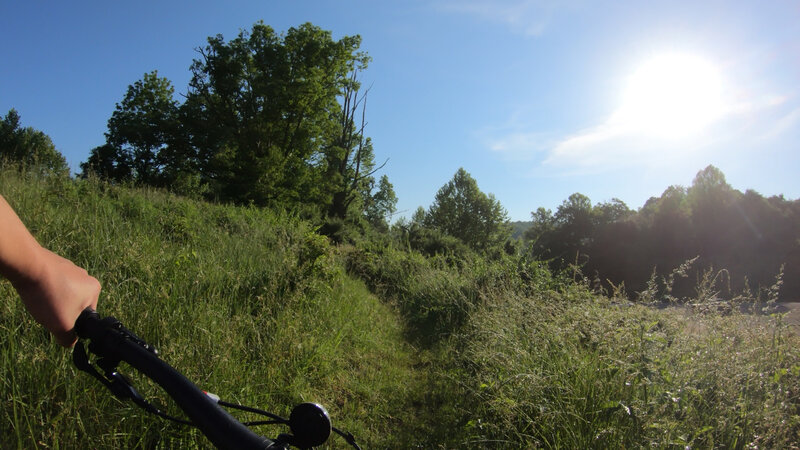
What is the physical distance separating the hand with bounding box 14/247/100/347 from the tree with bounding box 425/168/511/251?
151 feet

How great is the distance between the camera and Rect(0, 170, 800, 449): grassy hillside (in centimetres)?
232

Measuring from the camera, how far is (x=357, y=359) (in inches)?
189

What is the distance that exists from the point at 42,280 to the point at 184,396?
0.36m

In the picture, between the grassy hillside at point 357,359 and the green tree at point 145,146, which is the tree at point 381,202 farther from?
the grassy hillside at point 357,359

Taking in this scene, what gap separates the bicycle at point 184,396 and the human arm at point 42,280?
3 centimetres

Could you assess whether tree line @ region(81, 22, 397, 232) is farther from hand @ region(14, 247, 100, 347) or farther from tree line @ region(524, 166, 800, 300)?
hand @ region(14, 247, 100, 347)

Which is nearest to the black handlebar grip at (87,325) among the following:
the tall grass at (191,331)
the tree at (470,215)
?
the tall grass at (191,331)

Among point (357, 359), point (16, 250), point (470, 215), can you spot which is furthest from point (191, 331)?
point (470, 215)

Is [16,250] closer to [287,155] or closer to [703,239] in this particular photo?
[703,239]

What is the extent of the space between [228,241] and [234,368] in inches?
126

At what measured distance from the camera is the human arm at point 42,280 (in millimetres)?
629

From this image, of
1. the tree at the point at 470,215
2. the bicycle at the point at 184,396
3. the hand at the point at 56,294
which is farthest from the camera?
the tree at the point at 470,215

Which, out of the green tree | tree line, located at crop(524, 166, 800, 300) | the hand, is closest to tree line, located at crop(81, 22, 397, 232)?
the green tree

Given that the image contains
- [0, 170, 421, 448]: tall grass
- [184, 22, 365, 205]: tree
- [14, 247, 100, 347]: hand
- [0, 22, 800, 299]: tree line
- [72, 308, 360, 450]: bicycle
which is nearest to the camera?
[72, 308, 360, 450]: bicycle
